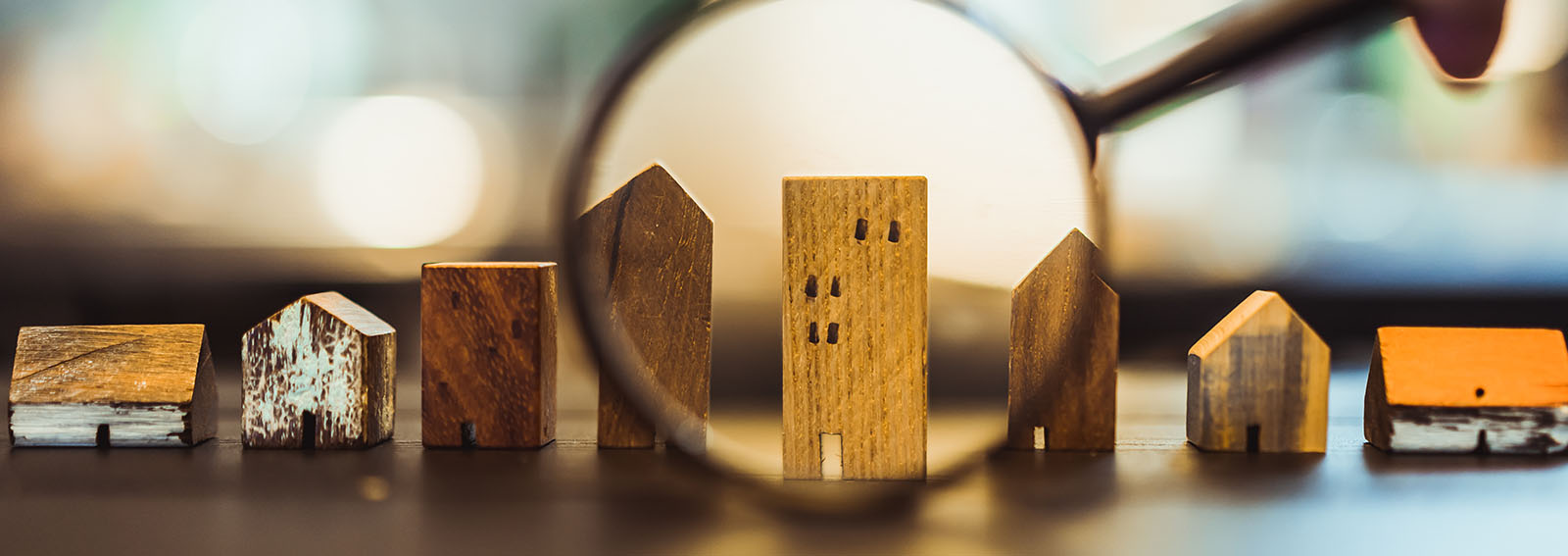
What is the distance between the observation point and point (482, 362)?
0.82 meters

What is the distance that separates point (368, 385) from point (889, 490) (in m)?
0.44

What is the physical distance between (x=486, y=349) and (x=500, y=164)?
29cm

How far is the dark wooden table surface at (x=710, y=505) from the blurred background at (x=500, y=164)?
0.25 metres

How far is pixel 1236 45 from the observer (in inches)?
37.9

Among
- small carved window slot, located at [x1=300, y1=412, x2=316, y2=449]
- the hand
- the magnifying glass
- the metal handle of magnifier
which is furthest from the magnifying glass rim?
the hand

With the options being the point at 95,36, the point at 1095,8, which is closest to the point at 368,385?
the point at 95,36

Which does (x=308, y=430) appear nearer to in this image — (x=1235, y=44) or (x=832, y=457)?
(x=832, y=457)

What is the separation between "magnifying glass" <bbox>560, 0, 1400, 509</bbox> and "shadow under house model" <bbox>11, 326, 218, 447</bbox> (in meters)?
0.34

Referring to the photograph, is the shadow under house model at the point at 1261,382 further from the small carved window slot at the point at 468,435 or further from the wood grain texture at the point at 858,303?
the small carved window slot at the point at 468,435

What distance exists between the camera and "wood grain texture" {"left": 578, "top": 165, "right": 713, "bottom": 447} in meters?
0.81

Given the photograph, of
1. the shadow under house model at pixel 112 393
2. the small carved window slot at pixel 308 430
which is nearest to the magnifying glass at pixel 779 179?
the small carved window slot at pixel 308 430

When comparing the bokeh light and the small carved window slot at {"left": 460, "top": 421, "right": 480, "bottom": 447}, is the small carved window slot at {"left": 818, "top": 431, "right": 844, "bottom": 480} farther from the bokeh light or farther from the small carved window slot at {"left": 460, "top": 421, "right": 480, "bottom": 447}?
the bokeh light

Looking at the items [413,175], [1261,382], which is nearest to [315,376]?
[413,175]

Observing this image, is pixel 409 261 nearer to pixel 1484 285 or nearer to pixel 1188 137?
pixel 1188 137
